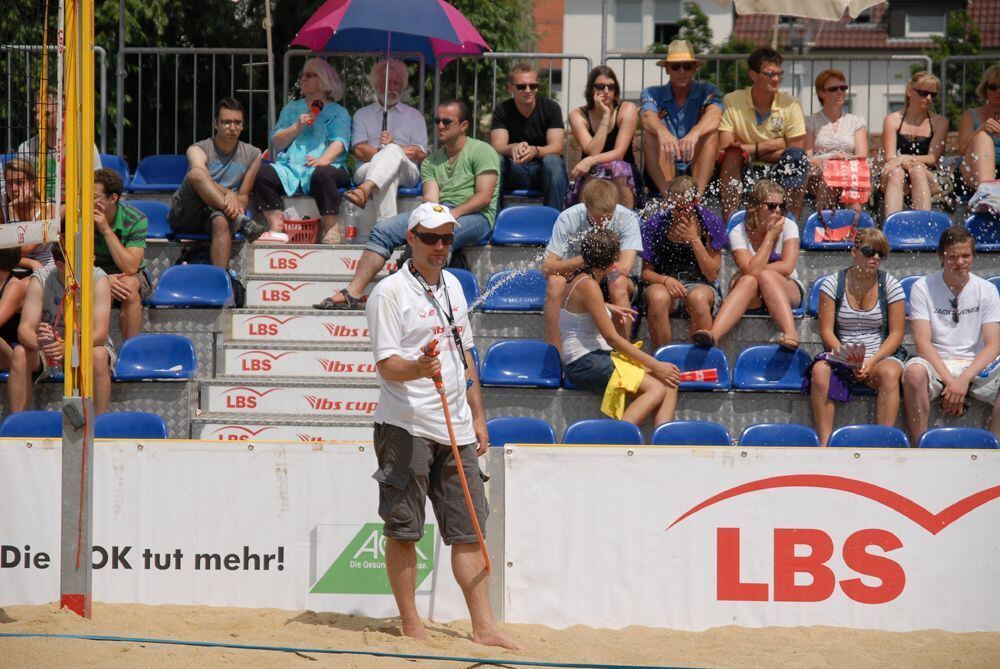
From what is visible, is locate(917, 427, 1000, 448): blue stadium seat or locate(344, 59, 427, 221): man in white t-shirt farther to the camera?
locate(344, 59, 427, 221): man in white t-shirt

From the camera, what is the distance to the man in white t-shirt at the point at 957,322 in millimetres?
8133

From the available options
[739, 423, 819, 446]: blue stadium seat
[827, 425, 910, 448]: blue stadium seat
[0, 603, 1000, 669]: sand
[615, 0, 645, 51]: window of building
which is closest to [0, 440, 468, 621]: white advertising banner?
[0, 603, 1000, 669]: sand

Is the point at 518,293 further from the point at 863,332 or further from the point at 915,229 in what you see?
the point at 915,229

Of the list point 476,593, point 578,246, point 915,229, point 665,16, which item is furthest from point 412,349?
point 665,16

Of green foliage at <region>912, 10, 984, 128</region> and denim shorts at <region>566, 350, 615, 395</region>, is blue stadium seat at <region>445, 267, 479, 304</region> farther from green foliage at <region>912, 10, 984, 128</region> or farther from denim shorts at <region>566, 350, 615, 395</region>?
green foliage at <region>912, 10, 984, 128</region>

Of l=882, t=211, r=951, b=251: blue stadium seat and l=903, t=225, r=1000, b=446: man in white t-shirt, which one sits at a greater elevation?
l=882, t=211, r=951, b=251: blue stadium seat

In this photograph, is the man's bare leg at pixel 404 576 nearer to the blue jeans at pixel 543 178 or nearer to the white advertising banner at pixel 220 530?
the white advertising banner at pixel 220 530

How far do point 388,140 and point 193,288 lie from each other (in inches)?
86.7

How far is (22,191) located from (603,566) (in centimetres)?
457

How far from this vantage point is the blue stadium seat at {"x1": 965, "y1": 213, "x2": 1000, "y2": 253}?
383 inches

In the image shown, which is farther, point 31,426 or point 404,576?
point 31,426

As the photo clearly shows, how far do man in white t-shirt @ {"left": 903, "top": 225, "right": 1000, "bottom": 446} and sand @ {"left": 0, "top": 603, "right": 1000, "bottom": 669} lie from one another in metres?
2.37

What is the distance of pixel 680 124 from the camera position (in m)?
10.4

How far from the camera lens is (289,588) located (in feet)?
20.7
